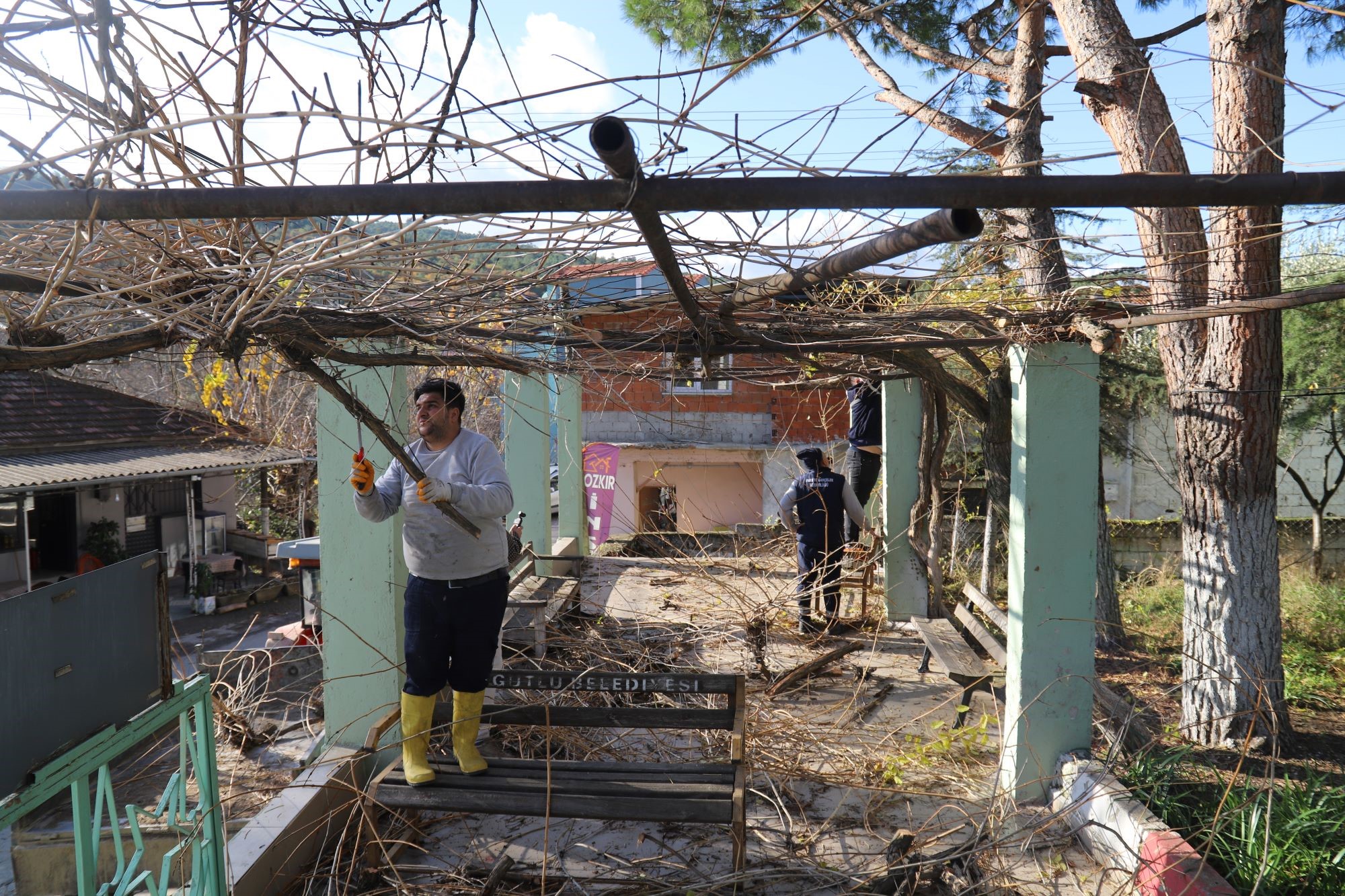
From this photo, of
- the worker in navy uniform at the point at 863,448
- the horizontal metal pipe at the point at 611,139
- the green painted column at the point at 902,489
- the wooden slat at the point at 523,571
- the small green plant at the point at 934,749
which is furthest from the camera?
the worker in navy uniform at the point at 863,448

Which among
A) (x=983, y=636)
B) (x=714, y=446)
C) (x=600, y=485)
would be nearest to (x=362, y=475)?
(x=983, y=636)

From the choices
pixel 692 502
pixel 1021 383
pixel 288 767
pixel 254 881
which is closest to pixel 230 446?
pixel 692 502

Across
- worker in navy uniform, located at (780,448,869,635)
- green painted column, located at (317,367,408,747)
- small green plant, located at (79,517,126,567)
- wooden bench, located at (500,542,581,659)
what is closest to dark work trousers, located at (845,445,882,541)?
worker in navy uniform, located at (780,448,869,635)

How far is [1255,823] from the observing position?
3.48 metres

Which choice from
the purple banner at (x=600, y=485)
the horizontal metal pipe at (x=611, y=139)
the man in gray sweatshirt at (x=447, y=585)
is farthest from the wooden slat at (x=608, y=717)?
the purple banner at (x=600, y=485)

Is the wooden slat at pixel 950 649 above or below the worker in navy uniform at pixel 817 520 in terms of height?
below

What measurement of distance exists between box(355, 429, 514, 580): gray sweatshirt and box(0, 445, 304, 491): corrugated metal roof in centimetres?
1077

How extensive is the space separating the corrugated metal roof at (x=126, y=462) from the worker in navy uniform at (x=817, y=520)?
35.7 feet

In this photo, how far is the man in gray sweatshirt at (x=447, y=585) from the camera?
404cm

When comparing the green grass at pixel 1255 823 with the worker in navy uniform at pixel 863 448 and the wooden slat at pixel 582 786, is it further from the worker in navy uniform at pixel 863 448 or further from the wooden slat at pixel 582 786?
the worker in navy uniform at pixel 863 448

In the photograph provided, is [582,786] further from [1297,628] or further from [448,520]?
[1297,628]

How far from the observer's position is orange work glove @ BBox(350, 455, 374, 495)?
12.3ft

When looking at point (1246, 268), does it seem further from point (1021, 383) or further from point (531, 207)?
point (531, 207)

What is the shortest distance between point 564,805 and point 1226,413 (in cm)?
496
